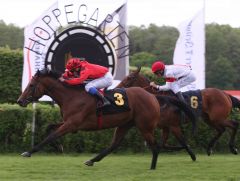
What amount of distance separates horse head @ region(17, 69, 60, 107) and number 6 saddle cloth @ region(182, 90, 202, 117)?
2916 millimetres

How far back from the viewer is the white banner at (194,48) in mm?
12688

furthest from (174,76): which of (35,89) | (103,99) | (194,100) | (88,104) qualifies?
(35,89)

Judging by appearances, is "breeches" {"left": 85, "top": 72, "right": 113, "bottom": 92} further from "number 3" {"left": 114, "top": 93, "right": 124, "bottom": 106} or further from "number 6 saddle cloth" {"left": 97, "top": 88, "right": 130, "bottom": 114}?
"number 3" {"left": 114, "top": 93, "right": 124, "bottom": 106}

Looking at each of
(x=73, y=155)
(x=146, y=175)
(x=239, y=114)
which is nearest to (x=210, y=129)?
(x=239, y=114)

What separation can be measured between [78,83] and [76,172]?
1.27 meters

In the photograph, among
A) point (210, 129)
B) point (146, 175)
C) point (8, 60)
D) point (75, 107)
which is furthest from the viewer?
point (8, 60)

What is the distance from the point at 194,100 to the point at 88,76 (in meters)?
2.78

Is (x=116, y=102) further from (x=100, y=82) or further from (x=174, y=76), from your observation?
(x=174, y=76)

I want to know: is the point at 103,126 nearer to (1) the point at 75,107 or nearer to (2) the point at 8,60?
→ (1) the point at 75,107

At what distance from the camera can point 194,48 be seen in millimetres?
12805

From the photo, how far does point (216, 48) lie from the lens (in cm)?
4753

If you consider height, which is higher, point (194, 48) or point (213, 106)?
point (194, 48)

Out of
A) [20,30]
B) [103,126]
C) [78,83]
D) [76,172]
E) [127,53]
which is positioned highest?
[20,30]

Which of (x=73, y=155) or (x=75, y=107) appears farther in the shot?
(x=73, y=155)
